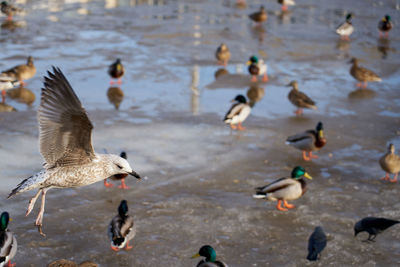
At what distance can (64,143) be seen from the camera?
5.95m

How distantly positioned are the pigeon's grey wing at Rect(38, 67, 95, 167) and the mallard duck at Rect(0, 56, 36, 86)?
7.41 m

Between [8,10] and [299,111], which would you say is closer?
[299,111]

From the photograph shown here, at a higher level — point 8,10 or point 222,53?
point 8,10

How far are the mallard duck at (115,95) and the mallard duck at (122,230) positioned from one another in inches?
218

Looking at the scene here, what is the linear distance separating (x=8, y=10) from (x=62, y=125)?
653 inches

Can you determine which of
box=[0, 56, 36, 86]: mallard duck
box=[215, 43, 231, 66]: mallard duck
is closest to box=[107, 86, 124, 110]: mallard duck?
box=[0, 56, 36, 86]: mallard duck

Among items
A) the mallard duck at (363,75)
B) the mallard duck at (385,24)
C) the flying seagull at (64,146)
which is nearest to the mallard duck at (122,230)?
the flying seagull at (64,146)

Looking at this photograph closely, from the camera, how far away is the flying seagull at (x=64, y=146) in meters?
5.50

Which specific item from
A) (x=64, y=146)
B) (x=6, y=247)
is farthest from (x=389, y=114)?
(x=6, y=247)

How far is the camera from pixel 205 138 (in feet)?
36.0

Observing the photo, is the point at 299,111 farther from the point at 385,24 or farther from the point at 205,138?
the point at 385,24

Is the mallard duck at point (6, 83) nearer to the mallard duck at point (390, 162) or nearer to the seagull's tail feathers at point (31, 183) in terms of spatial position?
the seagull's tail feathers at point (31, 183)

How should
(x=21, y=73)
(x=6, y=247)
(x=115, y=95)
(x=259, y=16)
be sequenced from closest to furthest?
(x=6, y=247) < (x=115, y=95) < (x=21, y=73) < (x=259, y=16)

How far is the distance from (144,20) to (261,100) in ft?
29.9
